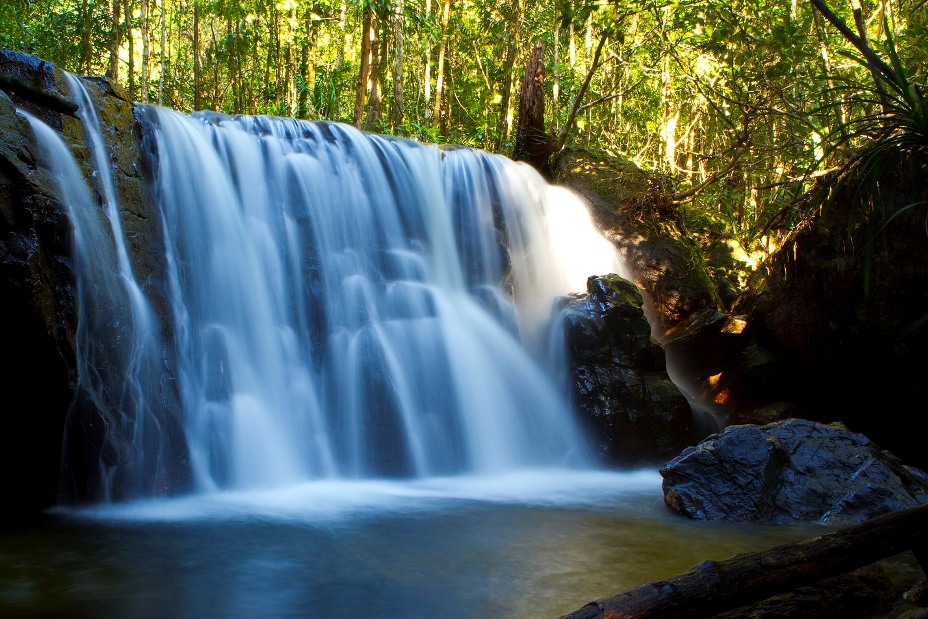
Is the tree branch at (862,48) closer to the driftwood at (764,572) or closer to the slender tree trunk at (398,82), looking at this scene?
the driftwood at (764,572)

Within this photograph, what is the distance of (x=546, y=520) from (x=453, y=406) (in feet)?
7.60

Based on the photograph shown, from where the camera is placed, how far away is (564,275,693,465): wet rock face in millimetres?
7738

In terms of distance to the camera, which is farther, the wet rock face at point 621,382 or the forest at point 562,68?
the forest at point 562,68

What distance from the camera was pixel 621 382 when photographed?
794 centimetres

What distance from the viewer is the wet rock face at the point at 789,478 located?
5.19 meters

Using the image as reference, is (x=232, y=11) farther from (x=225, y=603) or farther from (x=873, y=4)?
(x=225, y=603)

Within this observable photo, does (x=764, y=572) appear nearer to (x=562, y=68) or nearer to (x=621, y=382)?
(x=621, y=382)

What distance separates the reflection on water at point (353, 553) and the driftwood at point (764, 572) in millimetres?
1150

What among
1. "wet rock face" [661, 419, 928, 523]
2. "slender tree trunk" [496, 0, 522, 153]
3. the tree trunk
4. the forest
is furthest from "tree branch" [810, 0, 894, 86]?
"slender tree trunk" [496, 0, 522, 153]

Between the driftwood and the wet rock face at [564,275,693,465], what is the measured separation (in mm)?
4820

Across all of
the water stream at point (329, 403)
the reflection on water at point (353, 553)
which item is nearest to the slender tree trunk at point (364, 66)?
the water stream at point (329, 403)

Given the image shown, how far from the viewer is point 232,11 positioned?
19.7 metres

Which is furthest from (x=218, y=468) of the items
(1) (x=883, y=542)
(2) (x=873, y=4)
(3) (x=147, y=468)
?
(2) (x=873, y=4)

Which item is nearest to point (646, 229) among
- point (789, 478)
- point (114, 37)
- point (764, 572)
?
point (789, 478)
